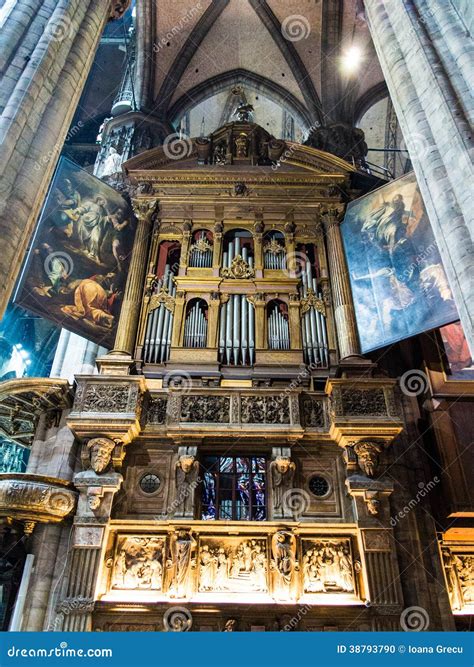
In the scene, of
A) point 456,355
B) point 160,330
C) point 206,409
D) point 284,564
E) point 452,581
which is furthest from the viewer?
point 160,330

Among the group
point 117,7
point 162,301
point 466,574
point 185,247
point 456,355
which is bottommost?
point 466,574

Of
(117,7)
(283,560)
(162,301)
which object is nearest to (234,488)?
(283,560)

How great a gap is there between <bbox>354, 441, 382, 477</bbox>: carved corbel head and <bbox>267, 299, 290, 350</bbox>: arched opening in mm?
2611

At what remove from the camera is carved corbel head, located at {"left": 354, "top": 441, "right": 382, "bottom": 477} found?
30.7 feet

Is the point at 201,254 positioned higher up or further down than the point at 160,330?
higher up

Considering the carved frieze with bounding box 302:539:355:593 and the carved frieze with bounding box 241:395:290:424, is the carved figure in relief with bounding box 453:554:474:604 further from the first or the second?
Result: the carved frieze with bounding box 241:395:290:424

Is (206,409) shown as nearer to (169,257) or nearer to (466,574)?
(169,257)

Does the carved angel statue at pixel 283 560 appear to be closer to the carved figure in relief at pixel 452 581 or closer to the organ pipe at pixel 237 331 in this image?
the carved figure in relief at pixel 452 581

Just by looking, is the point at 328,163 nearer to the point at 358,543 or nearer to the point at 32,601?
the point at 358,543

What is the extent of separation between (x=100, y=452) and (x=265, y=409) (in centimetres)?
299

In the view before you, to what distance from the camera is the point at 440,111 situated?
24.9 ft

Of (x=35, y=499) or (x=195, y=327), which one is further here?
(x=195, y=327)
